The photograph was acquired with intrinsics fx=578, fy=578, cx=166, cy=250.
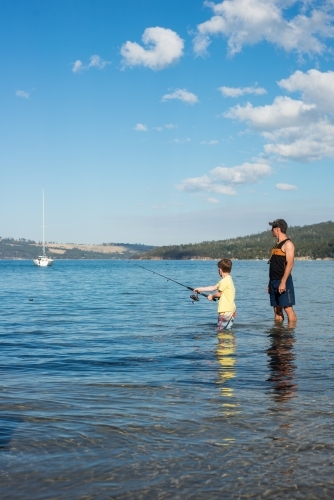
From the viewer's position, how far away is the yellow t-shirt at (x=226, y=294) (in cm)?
1287

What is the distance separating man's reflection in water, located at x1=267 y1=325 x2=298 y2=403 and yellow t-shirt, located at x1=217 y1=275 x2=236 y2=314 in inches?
47.5

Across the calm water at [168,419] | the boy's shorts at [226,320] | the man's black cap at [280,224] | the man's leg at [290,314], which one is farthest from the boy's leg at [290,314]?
the man's black cap at [280,224]

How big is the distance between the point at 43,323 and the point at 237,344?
7.50 meters

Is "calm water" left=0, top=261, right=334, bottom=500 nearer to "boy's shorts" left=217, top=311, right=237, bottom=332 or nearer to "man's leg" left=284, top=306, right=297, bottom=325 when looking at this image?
"man's leg" left=284, top=306, right=297, bottom=325

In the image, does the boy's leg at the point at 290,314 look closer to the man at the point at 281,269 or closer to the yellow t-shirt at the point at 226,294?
the man at the point at 281,269

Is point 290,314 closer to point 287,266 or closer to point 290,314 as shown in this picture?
point 290,314

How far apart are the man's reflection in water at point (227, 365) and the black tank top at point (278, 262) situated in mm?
1731

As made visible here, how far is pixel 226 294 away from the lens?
13.0 meters

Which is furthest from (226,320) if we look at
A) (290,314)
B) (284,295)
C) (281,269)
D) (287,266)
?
(287,266)

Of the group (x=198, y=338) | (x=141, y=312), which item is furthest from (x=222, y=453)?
(x=141, y=312)

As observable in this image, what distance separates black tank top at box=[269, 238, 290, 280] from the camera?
12.9 m

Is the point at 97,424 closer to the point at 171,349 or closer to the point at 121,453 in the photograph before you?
the point at 121,453

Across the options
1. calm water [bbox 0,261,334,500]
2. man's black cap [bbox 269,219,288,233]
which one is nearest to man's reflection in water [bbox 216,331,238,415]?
calm water [bbox 0,261,334,500]

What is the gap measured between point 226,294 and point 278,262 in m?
1.38
